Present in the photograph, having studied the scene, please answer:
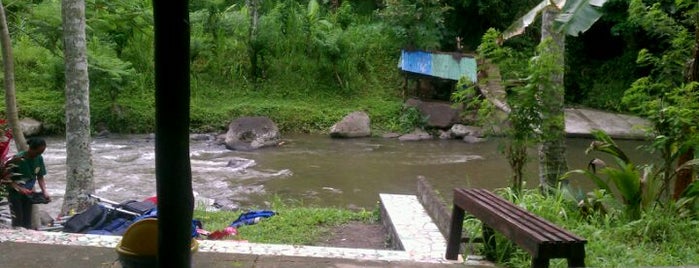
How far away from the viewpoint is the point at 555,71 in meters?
6.04

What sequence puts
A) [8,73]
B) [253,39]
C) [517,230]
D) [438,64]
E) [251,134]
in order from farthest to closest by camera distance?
[253,39] → [438,64] → [251,134] → [8,73] → [517,230]

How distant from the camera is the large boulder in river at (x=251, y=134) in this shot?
1555 centimetres

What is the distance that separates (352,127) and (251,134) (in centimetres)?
267

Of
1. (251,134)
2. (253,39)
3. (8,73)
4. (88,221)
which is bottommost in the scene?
(251,134)

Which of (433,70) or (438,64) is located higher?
(438,64)

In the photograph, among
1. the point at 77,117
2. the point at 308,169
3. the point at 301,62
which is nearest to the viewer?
the point at 77,117

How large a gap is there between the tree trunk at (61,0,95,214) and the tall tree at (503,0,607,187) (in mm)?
4786

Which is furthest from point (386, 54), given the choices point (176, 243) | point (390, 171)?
point (176, 243)

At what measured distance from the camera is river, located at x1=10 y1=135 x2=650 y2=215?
1113 centimetres

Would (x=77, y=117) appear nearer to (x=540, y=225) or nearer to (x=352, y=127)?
(x=540, y=225)

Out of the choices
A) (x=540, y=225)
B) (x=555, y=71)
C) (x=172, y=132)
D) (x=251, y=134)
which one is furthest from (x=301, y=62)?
(x=172, y=132)

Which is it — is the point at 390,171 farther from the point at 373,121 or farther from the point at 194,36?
the point at 194,36

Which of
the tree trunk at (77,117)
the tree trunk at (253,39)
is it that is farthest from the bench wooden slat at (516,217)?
the tree trunk at (253,39)

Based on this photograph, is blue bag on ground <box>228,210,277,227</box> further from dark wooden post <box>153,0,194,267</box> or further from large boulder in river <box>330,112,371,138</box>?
large boulder in river <box>330,112,371,138</box>
